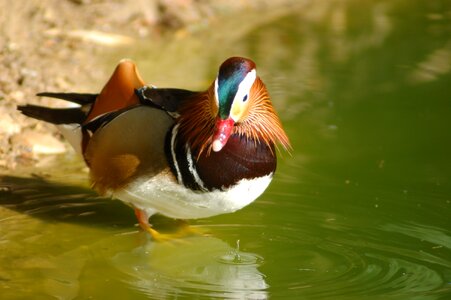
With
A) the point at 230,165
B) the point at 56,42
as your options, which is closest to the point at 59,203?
the point at 230,165

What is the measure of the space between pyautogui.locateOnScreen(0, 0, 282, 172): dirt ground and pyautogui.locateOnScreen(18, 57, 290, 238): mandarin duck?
3.88ft

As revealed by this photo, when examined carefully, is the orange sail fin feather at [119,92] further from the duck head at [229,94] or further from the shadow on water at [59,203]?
the duck head at [229,94]

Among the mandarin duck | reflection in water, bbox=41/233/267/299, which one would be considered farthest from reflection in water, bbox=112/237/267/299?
the mandarin duck

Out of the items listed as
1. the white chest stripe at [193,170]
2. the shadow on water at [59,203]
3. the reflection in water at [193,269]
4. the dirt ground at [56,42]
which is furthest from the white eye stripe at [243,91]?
the dirt ground at [56,42]

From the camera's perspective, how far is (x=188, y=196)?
161 inches

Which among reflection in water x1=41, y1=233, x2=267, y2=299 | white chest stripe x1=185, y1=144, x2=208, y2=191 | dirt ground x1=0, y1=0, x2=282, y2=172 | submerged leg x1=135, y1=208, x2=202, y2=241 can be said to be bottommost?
reflection in water x1=41, y1=233, x2=267, y2=299

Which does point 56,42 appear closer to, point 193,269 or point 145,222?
point 145,222

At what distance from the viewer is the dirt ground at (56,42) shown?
5.66m

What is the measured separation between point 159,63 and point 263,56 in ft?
3.28

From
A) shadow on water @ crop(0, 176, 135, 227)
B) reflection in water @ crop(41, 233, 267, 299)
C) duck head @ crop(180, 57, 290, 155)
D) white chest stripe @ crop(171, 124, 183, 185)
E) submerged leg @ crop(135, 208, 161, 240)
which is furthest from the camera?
shadow on water @ crop(0, 176, 135, 227)

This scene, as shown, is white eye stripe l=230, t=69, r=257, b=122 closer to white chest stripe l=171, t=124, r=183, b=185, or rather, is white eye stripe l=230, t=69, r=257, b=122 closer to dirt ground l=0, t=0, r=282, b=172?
white chest stripe l=171, t=124, r=183, b=185

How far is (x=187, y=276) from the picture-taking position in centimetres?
393

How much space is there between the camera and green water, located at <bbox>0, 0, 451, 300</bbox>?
383 centimetres

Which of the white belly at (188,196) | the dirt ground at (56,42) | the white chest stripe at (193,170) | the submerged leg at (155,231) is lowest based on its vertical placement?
the submerged leg at (155,231)
